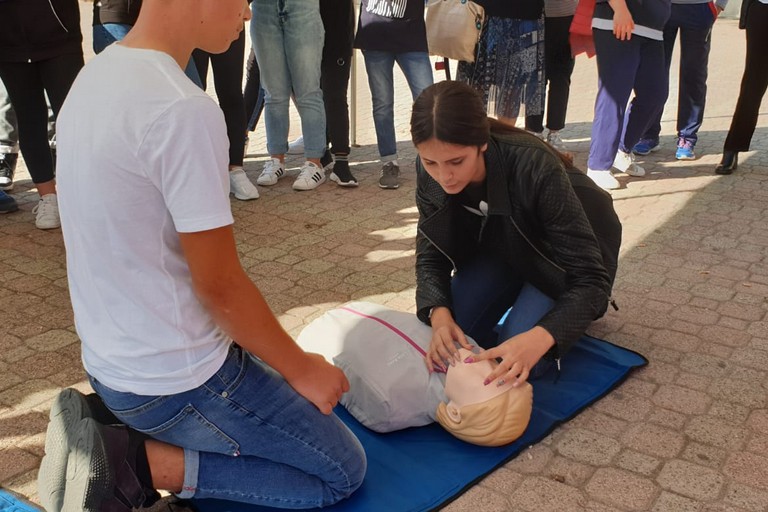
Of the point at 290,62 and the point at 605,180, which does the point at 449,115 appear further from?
the point at 605,180

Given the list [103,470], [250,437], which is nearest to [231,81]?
[250,437]

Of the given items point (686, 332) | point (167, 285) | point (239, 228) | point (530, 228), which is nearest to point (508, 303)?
point (530, 228)

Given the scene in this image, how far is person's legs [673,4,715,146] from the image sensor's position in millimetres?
5844

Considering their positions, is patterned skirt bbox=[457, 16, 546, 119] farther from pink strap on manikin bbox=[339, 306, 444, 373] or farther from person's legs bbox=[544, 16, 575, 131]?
pink strap on manikin bbox=[339, 306, 444, 373]

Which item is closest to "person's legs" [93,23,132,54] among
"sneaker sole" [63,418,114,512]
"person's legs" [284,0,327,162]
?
"person's legs" [284,0,327,162]

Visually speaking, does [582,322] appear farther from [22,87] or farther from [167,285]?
[22,87]

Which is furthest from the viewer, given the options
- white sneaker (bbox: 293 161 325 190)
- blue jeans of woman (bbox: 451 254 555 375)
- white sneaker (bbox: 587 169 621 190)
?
white sneaker (bbox: 293 161 325 190)

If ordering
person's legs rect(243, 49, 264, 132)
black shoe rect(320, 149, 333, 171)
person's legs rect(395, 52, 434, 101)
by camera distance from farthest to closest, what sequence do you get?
person's legs rect(243, 49, 264, 132), black shoe rect(320, 149, 333, 171), person's legs rect(395, 52, 434, 101)

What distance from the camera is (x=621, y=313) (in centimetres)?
369

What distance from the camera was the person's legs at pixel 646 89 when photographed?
17.4 feet

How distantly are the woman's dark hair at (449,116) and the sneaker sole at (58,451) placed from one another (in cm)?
134

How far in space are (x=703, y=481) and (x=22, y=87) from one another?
13.4 ft

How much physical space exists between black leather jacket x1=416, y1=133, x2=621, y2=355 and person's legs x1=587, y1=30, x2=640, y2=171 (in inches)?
92.1

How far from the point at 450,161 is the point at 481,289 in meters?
0.77
